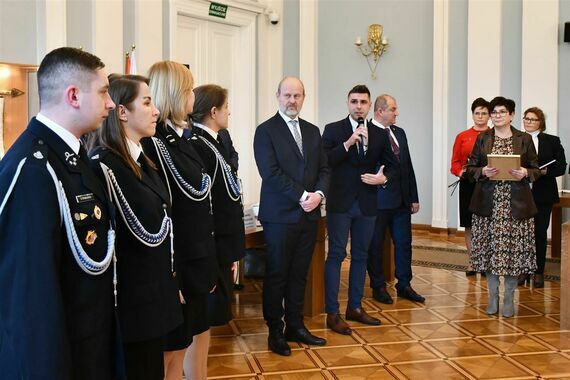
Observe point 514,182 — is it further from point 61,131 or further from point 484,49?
point 484,49

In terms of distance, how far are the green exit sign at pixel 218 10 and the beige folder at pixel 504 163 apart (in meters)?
5.29

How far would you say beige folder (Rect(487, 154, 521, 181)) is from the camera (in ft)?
14.6

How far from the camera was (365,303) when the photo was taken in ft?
16.6

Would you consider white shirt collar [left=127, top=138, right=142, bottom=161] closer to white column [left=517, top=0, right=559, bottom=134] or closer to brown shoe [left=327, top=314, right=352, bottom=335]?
brown shoe [left=327, top=314, right=352, bottom=335]

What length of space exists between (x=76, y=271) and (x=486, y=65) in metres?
7.65

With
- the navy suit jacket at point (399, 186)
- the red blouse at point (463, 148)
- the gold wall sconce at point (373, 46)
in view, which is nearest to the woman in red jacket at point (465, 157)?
the red blouse at point (463, 148)

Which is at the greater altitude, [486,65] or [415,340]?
[486,65]

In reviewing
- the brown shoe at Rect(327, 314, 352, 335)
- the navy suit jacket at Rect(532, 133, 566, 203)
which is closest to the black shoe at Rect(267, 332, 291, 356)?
the brown shoe at Rect(327, 314, 352, 335)

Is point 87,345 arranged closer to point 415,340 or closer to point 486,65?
point 415,340

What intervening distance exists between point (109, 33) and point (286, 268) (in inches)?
175

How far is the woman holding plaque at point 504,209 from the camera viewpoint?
179 inches

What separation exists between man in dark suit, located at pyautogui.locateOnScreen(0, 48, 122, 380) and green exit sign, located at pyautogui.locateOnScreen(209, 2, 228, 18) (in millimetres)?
7257

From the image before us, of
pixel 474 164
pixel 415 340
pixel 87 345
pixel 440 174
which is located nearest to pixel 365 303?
pixel 415 340

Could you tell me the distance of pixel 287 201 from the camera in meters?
3.80
